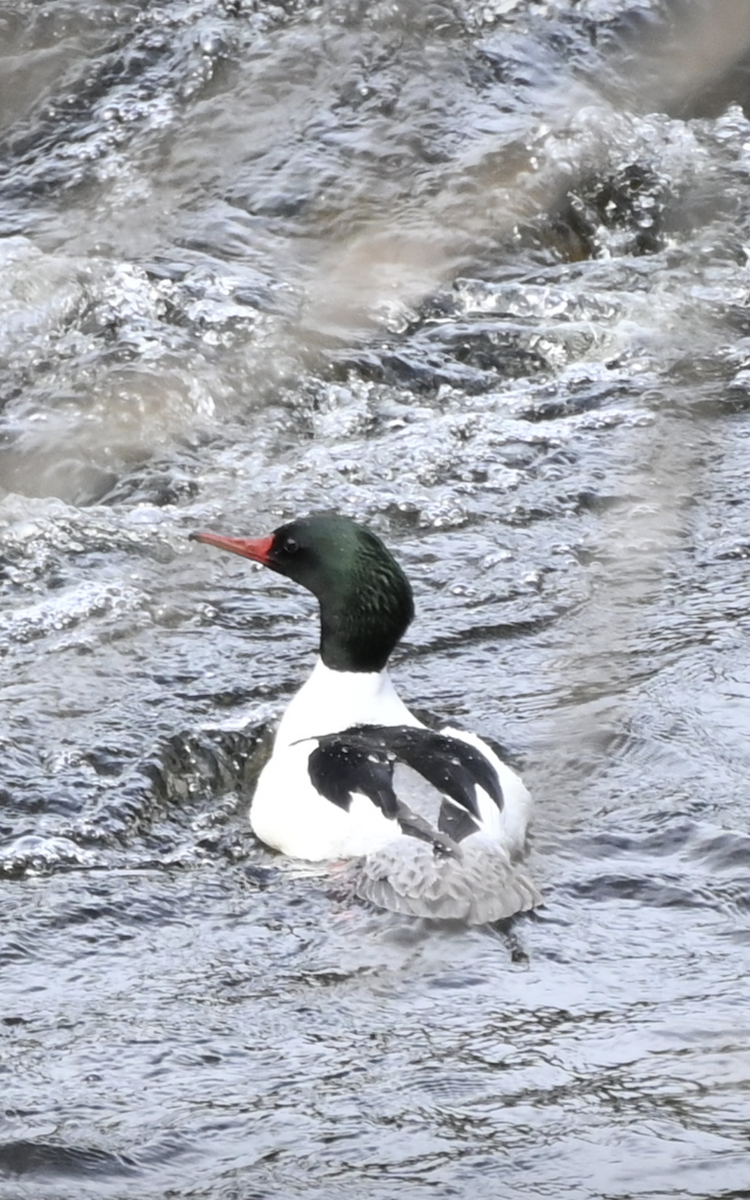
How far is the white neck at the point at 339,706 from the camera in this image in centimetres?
593

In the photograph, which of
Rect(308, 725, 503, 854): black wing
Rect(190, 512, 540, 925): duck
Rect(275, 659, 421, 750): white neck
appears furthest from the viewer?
Rect(275, 659, 421, 750): white neck

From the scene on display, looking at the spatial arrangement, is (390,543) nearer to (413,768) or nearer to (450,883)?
(413,768)

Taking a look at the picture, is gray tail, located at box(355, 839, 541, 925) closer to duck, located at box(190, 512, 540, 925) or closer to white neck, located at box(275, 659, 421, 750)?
duck, located at box(190, 512, 540, 925)

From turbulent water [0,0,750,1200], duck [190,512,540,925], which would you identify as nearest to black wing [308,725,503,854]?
duck [190,512,540,925]

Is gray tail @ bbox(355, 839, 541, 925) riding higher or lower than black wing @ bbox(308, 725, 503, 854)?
lower

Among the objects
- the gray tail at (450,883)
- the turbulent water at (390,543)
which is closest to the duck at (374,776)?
the gray tail at (450,883)

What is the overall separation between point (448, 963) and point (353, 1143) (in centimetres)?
92

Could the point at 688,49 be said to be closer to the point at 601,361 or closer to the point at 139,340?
the point at 601,361

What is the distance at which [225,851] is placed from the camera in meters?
5.53

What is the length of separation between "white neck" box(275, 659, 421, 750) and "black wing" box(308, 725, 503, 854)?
0.32 ft

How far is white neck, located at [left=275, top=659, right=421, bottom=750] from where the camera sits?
5.93 meters

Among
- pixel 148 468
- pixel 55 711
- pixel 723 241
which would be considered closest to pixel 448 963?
pixel 55 711

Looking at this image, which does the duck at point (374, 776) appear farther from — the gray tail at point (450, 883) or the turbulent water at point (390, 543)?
the turbulent water at point (390, 543)

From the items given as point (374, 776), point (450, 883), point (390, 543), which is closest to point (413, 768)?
point (374, 776)
